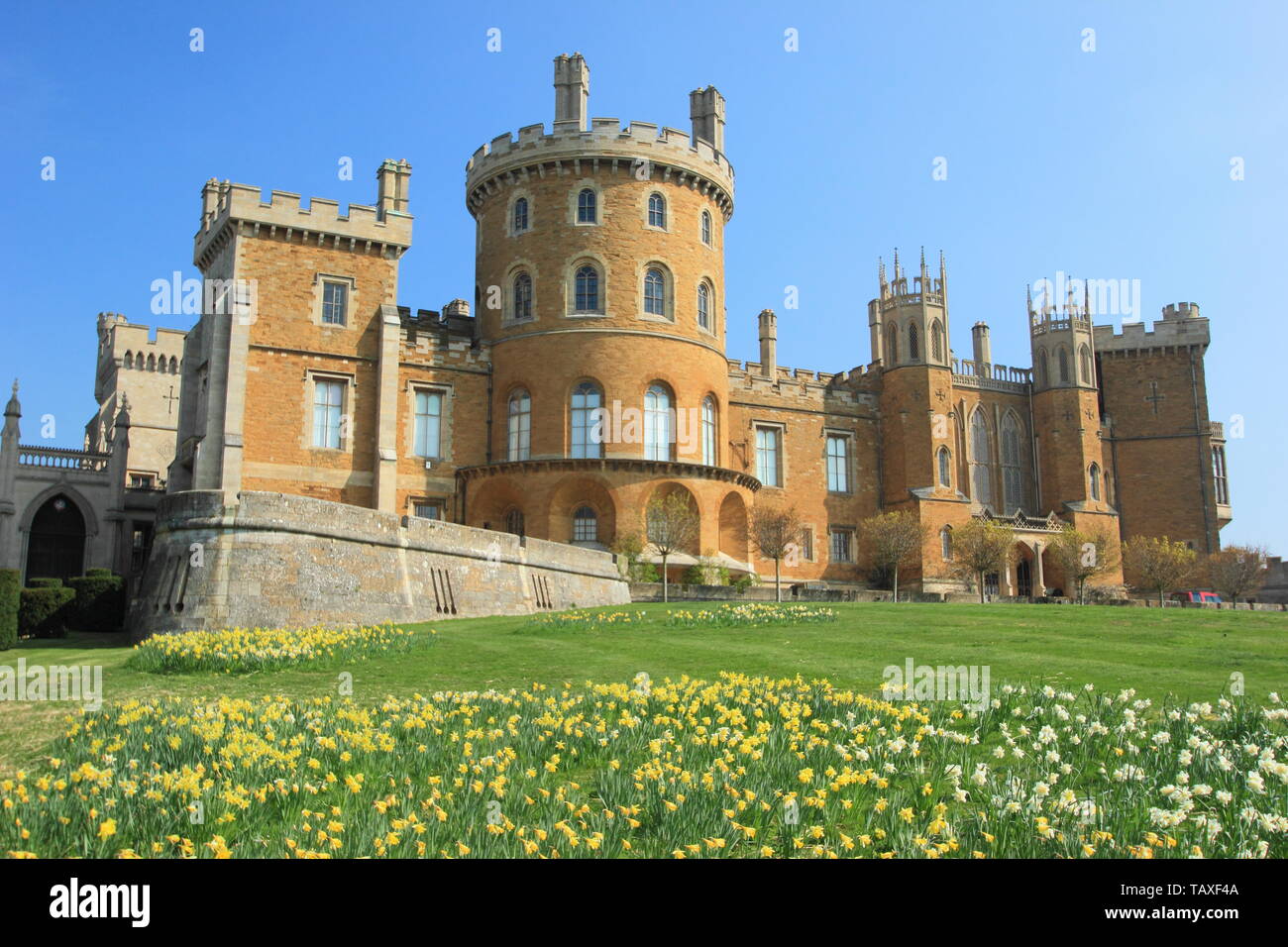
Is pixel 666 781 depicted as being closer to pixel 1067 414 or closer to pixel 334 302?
pixel 334 302

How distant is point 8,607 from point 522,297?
21.1 m

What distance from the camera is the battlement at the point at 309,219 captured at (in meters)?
34.7

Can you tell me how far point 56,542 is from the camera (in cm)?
4334

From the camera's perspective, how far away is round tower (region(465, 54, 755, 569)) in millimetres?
37438

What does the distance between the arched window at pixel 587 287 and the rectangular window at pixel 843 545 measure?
577 inches

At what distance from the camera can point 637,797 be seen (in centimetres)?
730

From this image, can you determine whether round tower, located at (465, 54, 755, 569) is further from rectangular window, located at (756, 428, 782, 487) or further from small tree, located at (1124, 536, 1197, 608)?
small tree, located at (1124, 536, 1197, 608)

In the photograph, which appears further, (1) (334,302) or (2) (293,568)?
(1) (334,302)

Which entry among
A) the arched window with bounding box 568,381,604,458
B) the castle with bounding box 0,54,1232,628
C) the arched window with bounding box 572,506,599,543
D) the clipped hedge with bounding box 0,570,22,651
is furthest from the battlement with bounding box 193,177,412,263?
the clipped hedge with bounding box 0,570,22,651

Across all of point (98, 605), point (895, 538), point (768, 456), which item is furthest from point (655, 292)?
point (98, 605)

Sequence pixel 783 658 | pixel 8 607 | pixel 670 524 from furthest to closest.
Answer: pixel 670 524, pixel 8 607, pixel 783 658

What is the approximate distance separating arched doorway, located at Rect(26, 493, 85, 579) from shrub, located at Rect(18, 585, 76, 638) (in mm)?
17001

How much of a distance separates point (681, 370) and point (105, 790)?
32.4 metres

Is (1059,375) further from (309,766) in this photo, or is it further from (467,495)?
(309,766)
